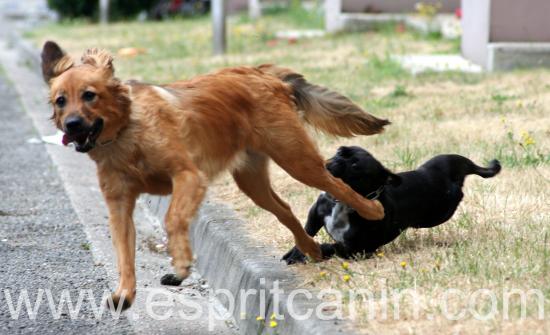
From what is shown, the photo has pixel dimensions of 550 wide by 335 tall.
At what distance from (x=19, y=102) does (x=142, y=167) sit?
8967mm

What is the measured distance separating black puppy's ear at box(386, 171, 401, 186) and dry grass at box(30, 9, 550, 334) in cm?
34

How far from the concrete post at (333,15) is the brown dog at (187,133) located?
36.9 ft

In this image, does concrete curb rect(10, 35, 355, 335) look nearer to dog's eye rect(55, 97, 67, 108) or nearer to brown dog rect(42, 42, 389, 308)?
brown dog rect(42, 42, 389, 308)

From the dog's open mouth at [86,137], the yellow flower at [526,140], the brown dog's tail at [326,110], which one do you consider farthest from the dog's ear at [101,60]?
the yellow flower at [526,140]

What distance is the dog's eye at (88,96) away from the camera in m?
5.12

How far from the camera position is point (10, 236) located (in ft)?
23.3

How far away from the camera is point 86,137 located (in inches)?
200

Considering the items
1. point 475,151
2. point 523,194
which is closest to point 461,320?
point 523,194

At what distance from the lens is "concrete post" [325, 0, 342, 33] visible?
1728cm

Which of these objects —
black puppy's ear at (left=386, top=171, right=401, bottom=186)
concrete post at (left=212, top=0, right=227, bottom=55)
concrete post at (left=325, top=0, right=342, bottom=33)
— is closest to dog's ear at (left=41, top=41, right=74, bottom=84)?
black puppy's ear at (left=386, top=171, right=401, bottom=186)

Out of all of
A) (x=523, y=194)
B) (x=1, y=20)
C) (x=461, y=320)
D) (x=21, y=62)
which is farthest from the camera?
(x=1, y=20)

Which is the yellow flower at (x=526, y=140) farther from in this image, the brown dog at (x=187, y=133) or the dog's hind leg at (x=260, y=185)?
the dog's hind leg at (x=260, y=185)

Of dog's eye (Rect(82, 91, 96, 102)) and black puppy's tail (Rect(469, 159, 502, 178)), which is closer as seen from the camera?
dog's eye (Rect(82, 91, 96, 102))

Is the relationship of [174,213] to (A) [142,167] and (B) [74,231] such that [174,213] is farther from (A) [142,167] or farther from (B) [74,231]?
(B) [74,231]
